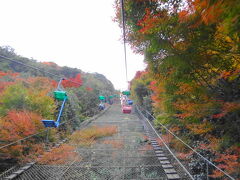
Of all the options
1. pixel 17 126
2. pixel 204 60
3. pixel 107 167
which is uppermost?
pixel 204 60

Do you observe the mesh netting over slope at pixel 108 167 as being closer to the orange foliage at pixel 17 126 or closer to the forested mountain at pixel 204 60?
the orange foliage at pixel 17 126

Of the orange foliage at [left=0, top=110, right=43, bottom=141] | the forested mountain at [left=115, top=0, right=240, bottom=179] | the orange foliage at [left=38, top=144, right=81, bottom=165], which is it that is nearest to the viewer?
the forested mountain at [left=115, top=0, right=240, bottom=179]

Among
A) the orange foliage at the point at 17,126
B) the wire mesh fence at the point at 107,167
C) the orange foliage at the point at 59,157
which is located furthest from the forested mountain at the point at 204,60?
the orange foliage at the point at 17,126

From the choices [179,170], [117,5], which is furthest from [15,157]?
[117,5]

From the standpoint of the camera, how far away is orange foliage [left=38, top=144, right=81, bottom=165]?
6.12m

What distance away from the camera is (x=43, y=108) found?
341 inches

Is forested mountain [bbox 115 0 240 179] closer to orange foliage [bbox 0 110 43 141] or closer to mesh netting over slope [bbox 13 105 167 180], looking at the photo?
mesh netting over slope [bbox 13 105 167 180]

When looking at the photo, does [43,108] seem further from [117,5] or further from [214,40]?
[214,40]

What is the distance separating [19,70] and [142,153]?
1029 inches

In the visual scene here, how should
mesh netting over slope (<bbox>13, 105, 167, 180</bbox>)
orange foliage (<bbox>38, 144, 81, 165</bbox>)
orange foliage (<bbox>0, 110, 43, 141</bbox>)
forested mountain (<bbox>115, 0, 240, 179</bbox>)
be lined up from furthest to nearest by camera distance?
1. orange foliage (<bbox>38, 144, 81, 165</bbox>)
2. orange foliage (<bbox>0, 110, 43, 141</bbox>)
3. mesh netting over slope (<bbox>13, 105, 167, 180</bbox>)
4. forested mountain (<bbox>115, 0, 240, 179</bbox>)

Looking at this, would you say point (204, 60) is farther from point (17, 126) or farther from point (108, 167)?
point (17, 126)

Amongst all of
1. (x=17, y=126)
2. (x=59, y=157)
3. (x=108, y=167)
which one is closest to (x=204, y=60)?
(x=108, y=167)

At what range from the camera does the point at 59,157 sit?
21.2 feet

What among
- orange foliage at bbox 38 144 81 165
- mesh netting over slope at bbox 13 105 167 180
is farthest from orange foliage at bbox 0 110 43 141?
mesh netting over slope at bbox 13 105 167 180
